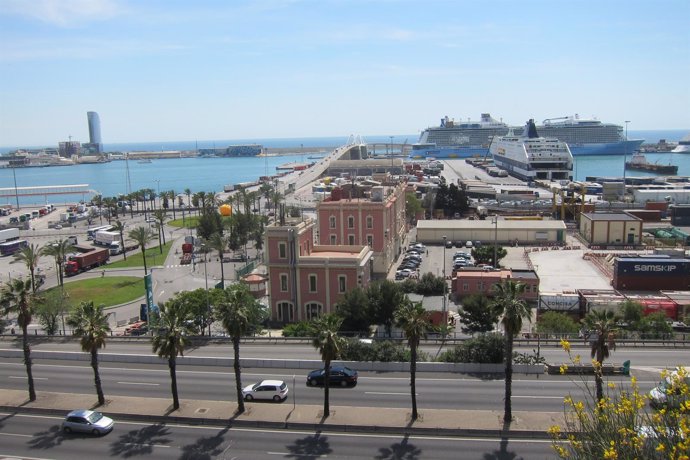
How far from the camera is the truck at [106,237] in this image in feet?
259

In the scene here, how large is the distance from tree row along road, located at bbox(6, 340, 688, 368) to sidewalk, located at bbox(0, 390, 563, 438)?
676 centimetres

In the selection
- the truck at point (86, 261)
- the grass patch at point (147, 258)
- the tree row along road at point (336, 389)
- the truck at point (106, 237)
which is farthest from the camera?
the truck at point (106, 237)

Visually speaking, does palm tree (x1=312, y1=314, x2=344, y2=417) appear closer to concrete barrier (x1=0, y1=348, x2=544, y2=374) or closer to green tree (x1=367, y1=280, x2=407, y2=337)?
→ concrete barrier (x1=0, y1=348, x2=544, y2=374)

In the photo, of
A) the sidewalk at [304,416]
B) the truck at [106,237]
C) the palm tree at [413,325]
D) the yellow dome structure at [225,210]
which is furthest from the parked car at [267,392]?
the yellow dome structure at [225,210]

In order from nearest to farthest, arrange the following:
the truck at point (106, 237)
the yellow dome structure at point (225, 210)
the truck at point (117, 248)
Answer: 1. the truck at point (117, 248)
2. the truck at point (106, 237)
3. the yellow dome structure at point (225, 210)

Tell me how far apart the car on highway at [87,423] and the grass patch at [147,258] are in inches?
1787

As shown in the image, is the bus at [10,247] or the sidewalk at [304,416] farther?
the bus at [10,247]

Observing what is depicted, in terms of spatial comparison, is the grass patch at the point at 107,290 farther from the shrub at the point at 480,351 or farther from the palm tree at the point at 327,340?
the shrub at the point at 480,351

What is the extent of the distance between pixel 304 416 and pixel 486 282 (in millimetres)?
27640

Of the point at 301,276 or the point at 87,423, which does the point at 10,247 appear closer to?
the point at 301,276

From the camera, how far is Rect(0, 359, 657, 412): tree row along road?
2673 centimetres

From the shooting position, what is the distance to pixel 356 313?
38.5 metres

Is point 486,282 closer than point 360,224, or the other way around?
point 486,282

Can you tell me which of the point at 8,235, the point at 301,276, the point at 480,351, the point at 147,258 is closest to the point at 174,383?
the point at 480,351
